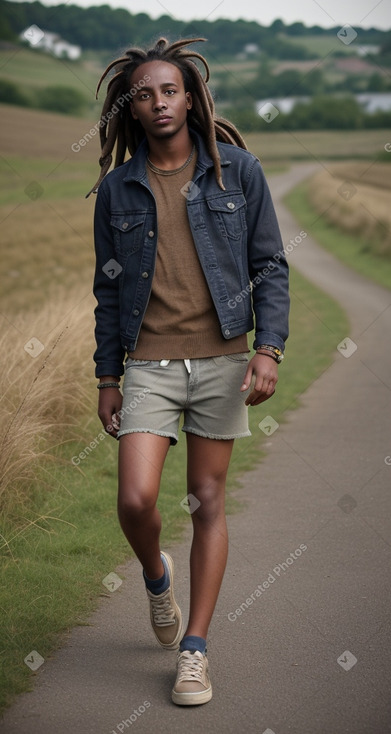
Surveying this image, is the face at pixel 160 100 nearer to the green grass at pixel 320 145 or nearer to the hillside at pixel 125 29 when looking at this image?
the green grass at pixel 320 145

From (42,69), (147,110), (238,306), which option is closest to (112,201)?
(147,110)

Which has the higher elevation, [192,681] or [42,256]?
[192,681]

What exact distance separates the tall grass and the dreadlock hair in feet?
4.57

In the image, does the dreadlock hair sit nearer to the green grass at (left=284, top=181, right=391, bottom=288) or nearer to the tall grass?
the tall grass

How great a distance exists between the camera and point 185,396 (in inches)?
151

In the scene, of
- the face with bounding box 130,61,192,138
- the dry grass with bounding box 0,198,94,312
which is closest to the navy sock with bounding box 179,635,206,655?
the face with bounding box 130,61,192,138

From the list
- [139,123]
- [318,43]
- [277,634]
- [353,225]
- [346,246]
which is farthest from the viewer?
[318,43]

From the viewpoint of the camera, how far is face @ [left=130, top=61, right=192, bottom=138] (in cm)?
379

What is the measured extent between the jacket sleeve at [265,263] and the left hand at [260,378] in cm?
10

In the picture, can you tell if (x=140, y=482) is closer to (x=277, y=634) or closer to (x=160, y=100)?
(x=277, y=634)

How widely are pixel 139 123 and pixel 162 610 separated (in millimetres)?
1936

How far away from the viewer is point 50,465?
666 centimetres

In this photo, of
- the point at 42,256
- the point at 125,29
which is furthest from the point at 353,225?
the point at 125,29

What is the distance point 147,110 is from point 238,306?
0.79 metres
